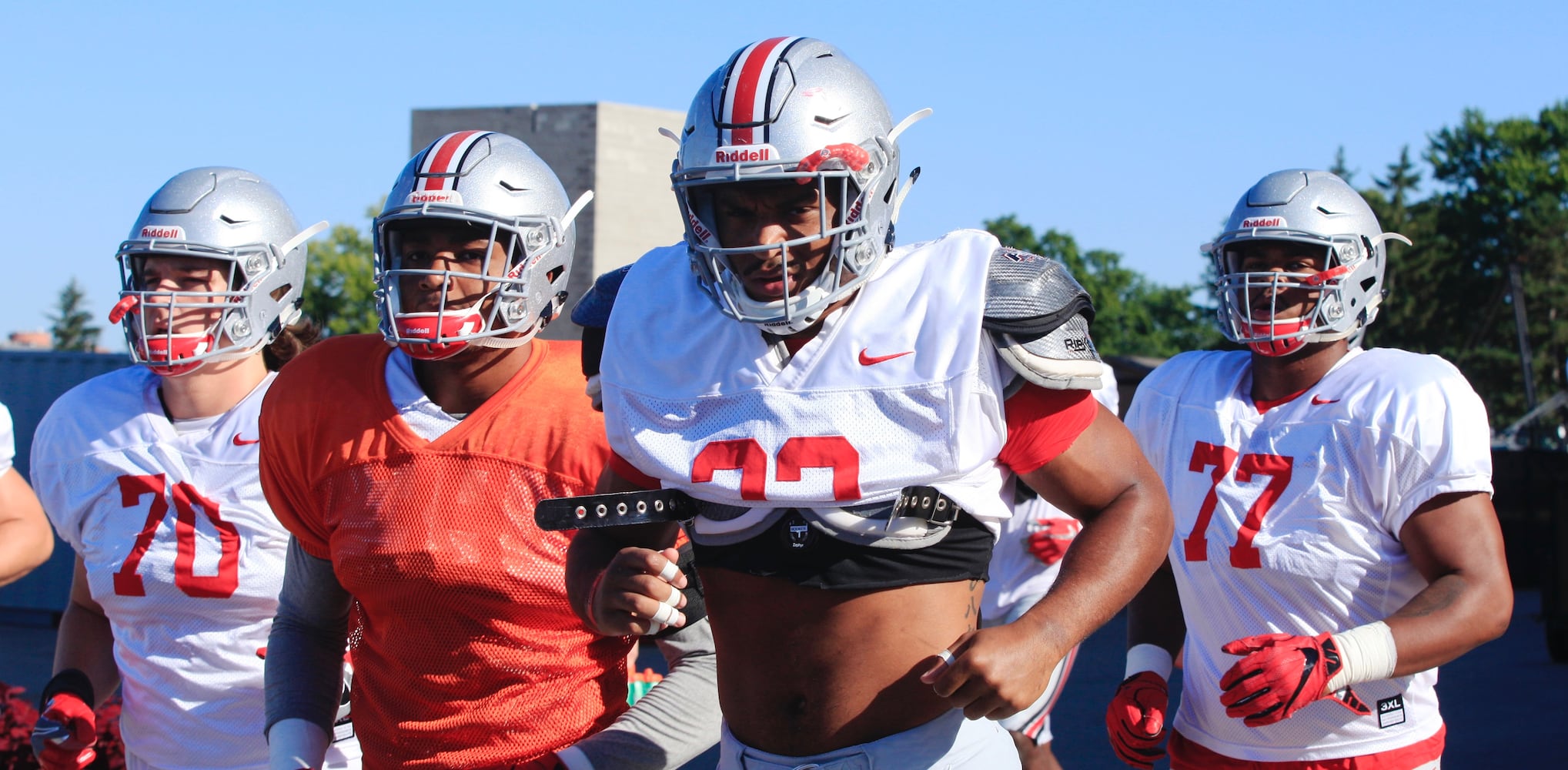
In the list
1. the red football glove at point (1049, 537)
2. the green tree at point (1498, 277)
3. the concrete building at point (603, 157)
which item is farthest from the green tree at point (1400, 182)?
the red football glove at point (1049, 537)

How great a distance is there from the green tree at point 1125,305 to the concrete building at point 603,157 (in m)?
13.6

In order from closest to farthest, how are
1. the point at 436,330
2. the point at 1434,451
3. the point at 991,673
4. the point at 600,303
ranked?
the point at 991,673
the point at 600,303
the point at 436,330
the point at 1434,451

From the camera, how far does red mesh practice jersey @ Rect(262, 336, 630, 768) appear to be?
2629 mm

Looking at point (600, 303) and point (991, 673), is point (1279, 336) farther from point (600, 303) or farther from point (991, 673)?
point (991, 673)

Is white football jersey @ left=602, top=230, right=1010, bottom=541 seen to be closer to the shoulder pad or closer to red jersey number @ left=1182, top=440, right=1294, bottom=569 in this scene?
the shoulder pad

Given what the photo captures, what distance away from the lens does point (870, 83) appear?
7.77ft

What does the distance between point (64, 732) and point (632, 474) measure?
206cm


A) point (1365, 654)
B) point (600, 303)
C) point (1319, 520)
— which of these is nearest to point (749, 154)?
point (600, 303)

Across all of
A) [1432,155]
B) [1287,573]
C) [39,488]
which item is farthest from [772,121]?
[1432,155]

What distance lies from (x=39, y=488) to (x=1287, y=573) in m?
3.27

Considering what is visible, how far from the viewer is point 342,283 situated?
44.8 meters

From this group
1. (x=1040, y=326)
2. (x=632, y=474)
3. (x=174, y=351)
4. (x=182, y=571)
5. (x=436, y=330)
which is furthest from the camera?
(x=174, y=351)

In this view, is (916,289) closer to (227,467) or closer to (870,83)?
(870,83)

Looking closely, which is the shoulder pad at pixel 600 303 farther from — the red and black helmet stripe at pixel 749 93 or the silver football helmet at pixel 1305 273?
the silver football helmet at pixel 1305 273
